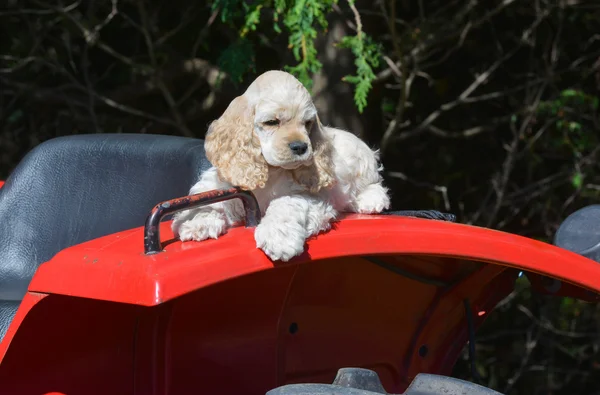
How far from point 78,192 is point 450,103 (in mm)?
2040

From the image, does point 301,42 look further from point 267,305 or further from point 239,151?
point 267,305

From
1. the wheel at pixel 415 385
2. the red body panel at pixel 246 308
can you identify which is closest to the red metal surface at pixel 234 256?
the red body panel at pixel 246 308

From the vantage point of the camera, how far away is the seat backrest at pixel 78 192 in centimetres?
239

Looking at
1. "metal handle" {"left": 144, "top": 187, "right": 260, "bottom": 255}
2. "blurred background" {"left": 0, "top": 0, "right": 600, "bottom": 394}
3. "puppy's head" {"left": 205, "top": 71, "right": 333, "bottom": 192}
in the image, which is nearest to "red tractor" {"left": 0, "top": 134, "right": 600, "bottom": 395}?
"metal handle" {"left": 144, "top": 187, "right": 260, "bottom": 255}

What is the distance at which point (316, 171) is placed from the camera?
1.75 meters

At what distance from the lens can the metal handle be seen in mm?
1447

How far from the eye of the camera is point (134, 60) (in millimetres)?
4273

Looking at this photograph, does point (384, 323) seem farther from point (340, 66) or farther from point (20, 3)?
point (20, 3)

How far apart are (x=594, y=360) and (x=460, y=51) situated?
68.4 inches

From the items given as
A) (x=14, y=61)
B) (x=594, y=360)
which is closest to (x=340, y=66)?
(x=14, y=61)

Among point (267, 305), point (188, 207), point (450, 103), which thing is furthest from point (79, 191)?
point (450, 103)

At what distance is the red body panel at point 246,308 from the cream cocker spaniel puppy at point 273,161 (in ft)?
0.20

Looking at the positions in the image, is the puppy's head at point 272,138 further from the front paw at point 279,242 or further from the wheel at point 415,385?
the wheel at point 415,385

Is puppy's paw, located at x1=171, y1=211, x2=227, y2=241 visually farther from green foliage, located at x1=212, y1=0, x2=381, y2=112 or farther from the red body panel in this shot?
green foliage, located at x1=212, y1=0, x2=381, y2=112
